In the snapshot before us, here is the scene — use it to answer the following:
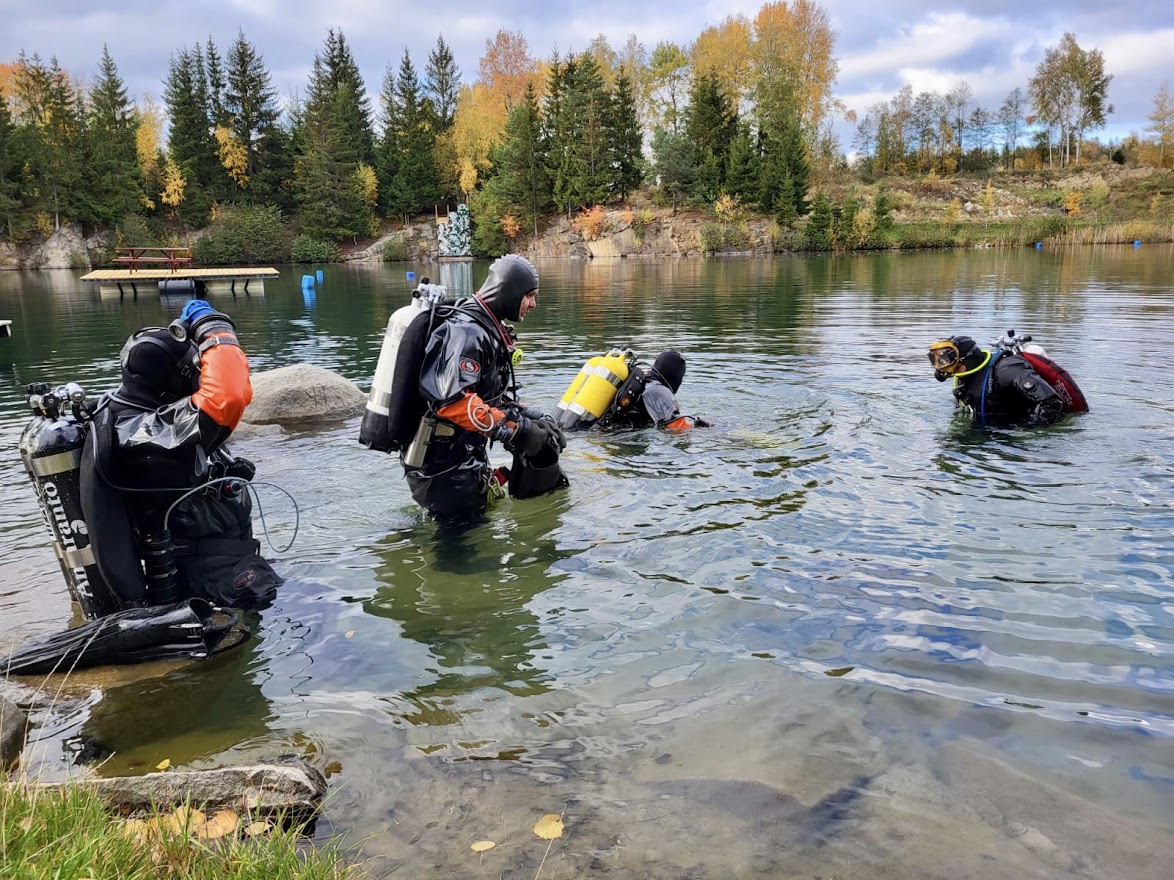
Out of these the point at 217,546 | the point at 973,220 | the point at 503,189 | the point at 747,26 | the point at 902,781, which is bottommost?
the point at 902,781

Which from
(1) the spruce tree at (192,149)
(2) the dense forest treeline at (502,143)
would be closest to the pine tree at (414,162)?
(2) the dense forest treeline at (502,143)

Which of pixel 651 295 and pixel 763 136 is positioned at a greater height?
pixel 763 136

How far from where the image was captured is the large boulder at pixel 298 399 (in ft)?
35.0

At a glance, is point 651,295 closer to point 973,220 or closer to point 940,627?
point 940,627

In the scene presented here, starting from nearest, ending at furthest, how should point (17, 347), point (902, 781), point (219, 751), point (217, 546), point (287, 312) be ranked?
point (902, 781), point (219, 751), point (217, 546), point (17, 347), point (287, 312)

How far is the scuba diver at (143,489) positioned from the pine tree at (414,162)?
2837 inches

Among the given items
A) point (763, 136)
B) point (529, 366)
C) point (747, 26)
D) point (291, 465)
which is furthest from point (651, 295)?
point (747, 26)

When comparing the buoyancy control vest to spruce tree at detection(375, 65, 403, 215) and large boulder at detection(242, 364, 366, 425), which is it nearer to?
large boulder at detection(242, 364, 366, 425)

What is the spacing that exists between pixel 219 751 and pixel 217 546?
1624mm

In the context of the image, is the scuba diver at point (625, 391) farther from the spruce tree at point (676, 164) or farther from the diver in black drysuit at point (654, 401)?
the spruce tree at point (676, 164)

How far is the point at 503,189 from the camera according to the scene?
64938mm

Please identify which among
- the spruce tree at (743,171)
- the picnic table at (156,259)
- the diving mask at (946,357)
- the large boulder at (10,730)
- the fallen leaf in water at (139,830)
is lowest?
the large boulder at (10,730)

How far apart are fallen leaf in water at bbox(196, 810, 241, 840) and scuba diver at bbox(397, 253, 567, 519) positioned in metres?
3.12

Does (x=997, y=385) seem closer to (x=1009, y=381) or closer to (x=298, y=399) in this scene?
(x=1009, y=381)
